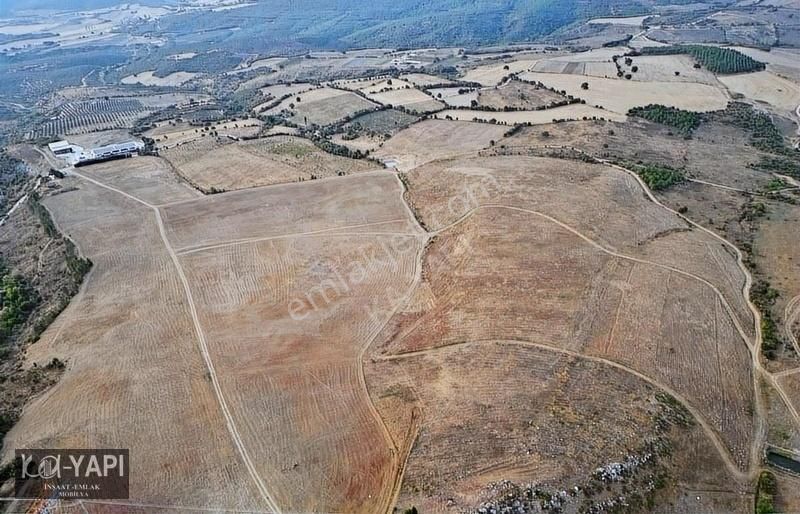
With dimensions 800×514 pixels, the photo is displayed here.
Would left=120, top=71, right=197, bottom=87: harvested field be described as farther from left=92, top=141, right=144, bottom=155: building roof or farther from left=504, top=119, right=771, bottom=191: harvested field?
left=504, top=119, right=771, bottom=191: harvested field

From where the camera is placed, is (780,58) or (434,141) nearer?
(434,141)

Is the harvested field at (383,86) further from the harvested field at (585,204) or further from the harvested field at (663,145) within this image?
the harvested field at (585,204)

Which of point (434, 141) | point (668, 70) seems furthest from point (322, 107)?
point (668, 70)

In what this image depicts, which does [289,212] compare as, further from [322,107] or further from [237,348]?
[322,107]

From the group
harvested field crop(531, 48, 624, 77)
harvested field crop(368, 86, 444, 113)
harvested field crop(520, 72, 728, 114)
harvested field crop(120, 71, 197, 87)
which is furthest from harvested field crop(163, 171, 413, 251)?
harvested field crop(120, 71, 197, 87)

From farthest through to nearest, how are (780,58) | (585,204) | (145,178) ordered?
(780,58) → (145,178) → (585,204)

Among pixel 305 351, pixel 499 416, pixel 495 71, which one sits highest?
pixel 495 71

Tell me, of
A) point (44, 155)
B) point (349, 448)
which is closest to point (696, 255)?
point (349, 448)
